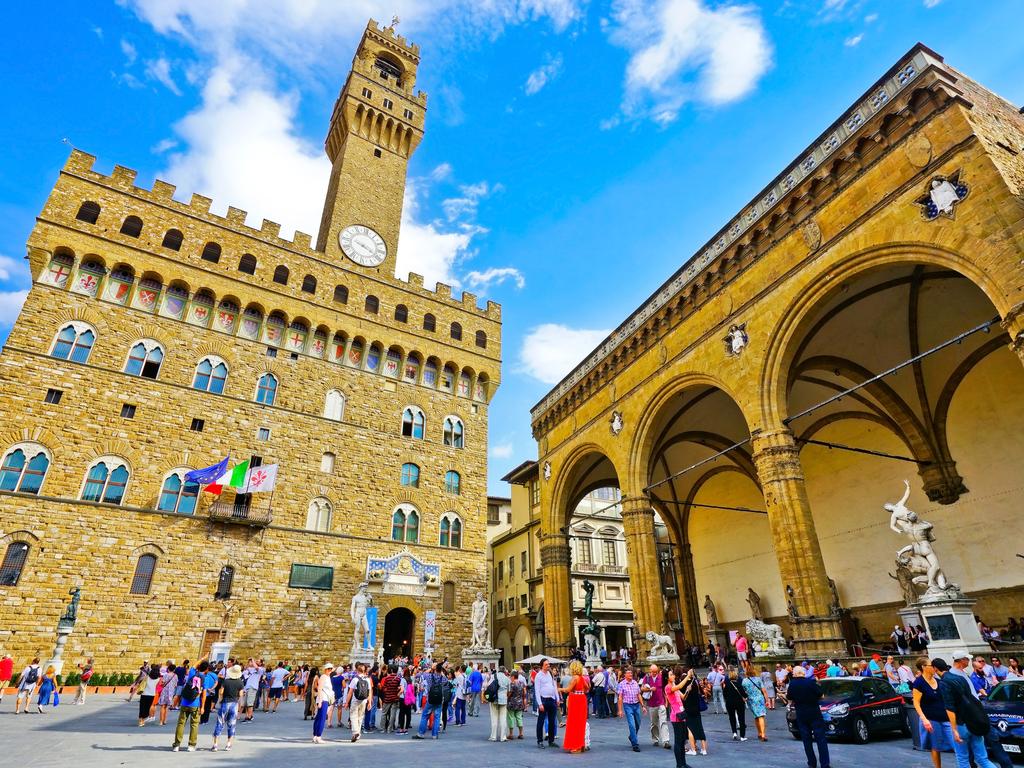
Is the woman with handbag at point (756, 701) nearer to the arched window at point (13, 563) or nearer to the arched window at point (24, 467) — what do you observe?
the arched window at point (13, 563)

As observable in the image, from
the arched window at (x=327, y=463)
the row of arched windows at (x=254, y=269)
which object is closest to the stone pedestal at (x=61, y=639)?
the arched window at (x=327, y=463)

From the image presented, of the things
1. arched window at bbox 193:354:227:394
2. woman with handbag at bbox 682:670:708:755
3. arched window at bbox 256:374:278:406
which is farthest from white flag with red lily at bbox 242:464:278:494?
woman with handbag at bbox 682:670:708:755

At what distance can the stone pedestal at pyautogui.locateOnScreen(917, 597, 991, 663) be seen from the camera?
30.0ft

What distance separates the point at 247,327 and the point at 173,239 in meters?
4.77

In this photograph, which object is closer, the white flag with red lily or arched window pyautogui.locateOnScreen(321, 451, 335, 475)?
the white flag with red lily

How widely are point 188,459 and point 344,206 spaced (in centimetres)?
1545

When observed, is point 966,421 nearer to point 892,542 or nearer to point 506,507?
point 892,542

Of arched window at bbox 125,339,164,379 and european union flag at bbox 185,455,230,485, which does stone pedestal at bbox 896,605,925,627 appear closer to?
european union flag at bbox 185,455,230,485

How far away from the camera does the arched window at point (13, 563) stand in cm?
1712

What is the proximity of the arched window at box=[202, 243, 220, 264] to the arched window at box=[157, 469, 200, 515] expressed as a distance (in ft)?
31.3

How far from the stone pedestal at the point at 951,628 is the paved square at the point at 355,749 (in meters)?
1.62

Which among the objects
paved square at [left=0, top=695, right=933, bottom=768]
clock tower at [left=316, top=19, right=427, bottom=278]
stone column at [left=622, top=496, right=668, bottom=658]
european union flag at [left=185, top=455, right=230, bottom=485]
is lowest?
paved square at [left=0, top=695, right=933, bottom=768]

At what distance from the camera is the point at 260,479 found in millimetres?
20672

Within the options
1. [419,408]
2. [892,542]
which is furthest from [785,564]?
[419,408]
